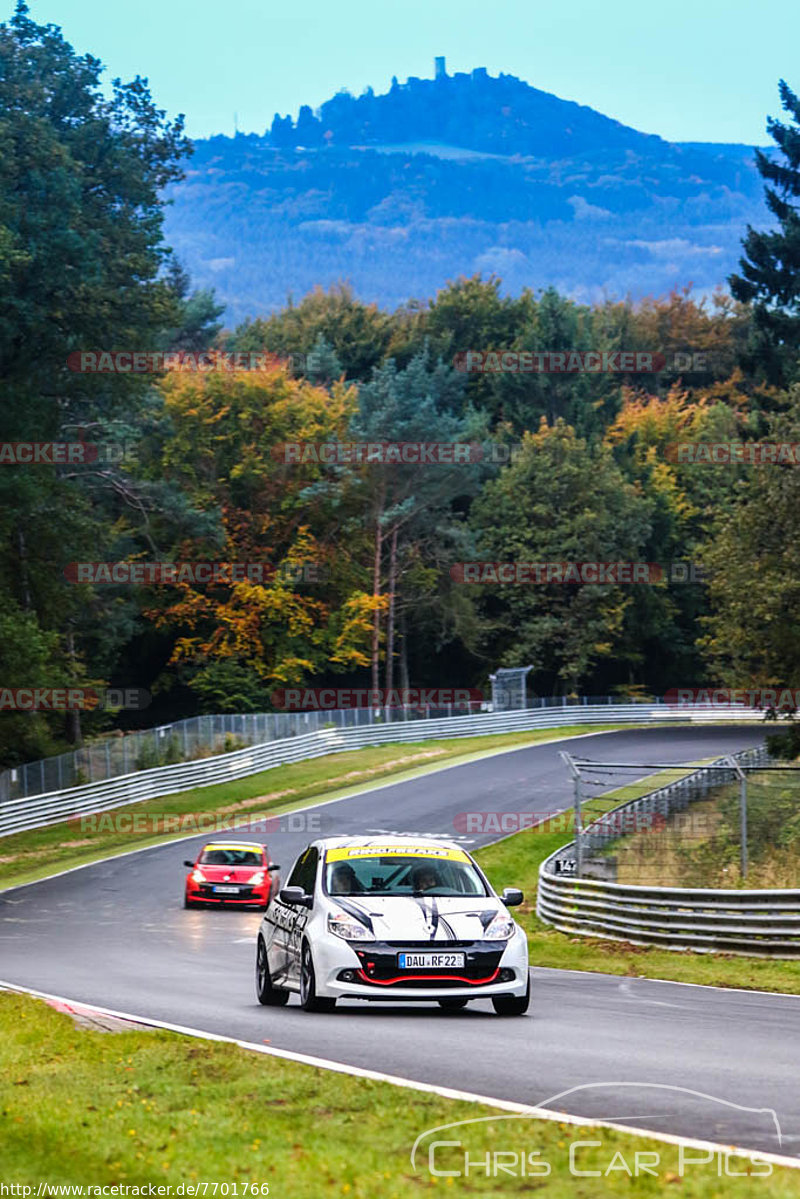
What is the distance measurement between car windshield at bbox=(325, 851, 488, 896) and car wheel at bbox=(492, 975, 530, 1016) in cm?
98

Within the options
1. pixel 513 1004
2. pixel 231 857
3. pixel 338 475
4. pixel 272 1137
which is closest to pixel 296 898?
pixel 513 1004

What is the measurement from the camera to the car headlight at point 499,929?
13406mm

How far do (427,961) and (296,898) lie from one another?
147cm

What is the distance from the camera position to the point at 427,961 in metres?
13.2

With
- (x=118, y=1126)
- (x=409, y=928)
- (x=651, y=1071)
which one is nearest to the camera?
(x=118, y=1126)

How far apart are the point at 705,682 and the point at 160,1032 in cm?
8393

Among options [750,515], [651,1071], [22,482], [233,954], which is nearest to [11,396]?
[22,482]

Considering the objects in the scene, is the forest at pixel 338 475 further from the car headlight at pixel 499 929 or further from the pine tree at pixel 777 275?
the car headlight at pixel 499 929

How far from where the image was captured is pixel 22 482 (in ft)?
140

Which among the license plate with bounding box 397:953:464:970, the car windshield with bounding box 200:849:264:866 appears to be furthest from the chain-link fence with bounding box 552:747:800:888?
the license plate with bounding box 397:953:464:970

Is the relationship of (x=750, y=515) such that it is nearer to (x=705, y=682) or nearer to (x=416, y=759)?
(x=416, y=759)

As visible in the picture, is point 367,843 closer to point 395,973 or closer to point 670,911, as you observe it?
point 395,973

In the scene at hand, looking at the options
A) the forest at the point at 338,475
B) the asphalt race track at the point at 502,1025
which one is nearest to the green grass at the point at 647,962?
the asphalt race track at the point at 502,1025

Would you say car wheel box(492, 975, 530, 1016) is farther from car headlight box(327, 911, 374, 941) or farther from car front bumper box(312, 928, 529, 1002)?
car headlight box(327, 911, 374, 941)
